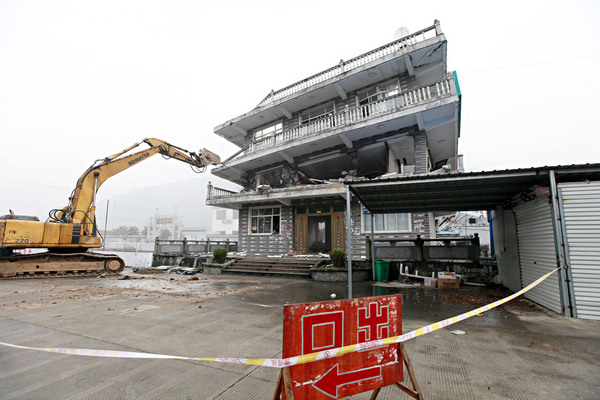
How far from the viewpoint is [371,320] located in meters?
2.50

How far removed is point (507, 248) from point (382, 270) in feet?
14.4

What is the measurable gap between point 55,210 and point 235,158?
32.4ft

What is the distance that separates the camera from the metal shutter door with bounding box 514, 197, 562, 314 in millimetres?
5891

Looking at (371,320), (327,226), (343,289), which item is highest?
(327,226)

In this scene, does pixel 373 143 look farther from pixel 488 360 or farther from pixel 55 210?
pixel 55 210

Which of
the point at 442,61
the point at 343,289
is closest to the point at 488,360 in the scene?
the point at 343,289

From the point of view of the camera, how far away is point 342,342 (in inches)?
92.3

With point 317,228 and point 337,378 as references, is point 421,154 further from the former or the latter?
point 337,378

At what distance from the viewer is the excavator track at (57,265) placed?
11.4 metres

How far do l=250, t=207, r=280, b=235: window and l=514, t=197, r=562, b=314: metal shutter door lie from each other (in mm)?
12702

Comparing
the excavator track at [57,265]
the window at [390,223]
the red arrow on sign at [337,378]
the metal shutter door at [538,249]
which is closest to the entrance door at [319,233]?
the window at [390,223]

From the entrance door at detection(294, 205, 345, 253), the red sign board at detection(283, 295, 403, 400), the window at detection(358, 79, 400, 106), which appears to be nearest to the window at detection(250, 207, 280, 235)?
the entrance door at detection(294, 205, 345, 253)

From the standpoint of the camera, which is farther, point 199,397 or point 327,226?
point 327,226

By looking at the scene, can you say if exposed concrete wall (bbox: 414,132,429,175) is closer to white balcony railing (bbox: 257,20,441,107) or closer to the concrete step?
white balcony railing (bbox: 257,20,441,107)
